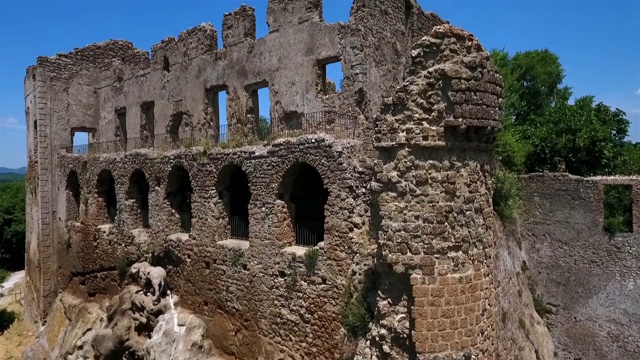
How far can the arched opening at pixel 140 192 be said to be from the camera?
57.5 ft

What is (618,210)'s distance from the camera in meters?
15.9

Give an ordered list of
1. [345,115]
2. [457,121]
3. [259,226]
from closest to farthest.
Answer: [457,121] < [259,226] < [345,115]

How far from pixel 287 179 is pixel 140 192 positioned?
7814 millimetres

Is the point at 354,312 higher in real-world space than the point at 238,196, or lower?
lower

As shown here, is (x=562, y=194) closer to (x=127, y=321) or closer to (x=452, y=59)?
(x=452, y=59)

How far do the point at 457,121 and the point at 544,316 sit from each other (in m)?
10.5

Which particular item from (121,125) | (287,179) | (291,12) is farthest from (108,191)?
(287,179)

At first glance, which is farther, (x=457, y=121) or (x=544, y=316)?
(x=544, y=316)

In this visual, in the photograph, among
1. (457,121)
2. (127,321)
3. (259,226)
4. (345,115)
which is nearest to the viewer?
(457,121)

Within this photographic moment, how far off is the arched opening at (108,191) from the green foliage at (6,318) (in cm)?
810

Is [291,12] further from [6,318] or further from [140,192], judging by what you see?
[6,318]

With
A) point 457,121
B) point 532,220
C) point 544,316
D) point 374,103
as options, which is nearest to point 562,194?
point 532,220

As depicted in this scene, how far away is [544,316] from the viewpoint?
15852 mm

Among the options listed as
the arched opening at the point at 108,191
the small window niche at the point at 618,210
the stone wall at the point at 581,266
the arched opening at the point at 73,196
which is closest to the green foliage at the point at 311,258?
the stone wall at the point at 581,266
